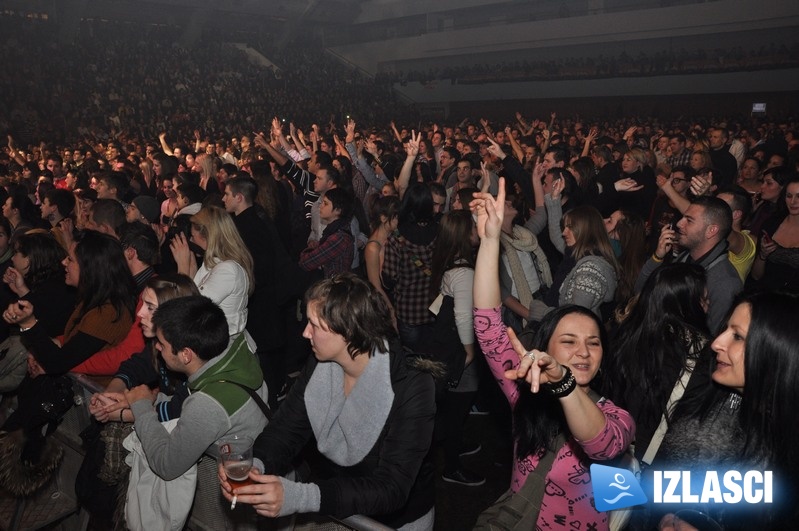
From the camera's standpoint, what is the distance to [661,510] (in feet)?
5.61

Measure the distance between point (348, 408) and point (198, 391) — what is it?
0.65 m

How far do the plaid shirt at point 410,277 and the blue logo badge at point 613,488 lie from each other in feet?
7.60

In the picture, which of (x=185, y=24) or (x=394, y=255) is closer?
(x=394, y=255)

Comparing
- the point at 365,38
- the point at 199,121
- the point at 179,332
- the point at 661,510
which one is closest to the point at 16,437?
the point at 179,332

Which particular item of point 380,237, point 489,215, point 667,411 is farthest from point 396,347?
point 380,237

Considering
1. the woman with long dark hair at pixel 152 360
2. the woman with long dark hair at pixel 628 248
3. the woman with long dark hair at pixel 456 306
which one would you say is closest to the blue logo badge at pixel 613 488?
the woman with long dark hair at pixel 152 360

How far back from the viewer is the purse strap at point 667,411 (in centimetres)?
219

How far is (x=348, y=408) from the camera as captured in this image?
2.08 meters

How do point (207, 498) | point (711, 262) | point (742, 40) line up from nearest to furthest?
point (207, 498)
point (711, 262)
point (742, 40)

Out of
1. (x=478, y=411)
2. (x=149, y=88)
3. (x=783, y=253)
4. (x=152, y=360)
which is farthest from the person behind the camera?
(x=149, y=88)

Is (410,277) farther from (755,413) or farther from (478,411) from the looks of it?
(755,413)

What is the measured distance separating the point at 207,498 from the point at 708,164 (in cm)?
689

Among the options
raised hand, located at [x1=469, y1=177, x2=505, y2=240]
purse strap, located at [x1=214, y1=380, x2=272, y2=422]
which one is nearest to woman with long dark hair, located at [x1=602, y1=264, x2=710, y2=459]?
raised hand, located at [x1=469, y1=177, x2=505, y2=240]

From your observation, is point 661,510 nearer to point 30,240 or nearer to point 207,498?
point 207,498
